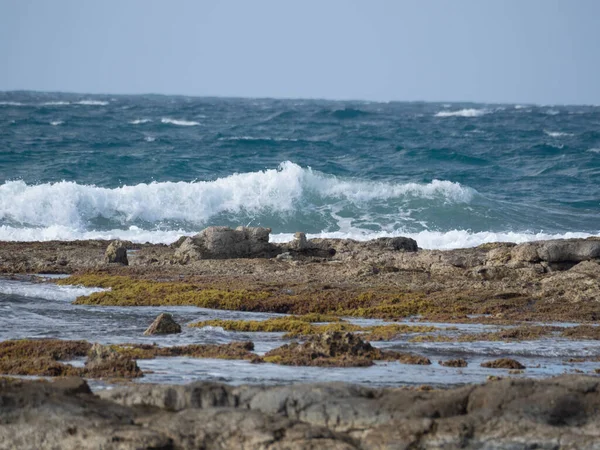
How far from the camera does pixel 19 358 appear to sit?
1326 centimetres

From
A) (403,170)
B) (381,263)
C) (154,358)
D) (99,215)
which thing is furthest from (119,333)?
(403,170)

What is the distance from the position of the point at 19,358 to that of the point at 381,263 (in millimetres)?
12454

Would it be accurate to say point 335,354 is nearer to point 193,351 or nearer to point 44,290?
point 193,351

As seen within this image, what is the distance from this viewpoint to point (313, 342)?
14031mm

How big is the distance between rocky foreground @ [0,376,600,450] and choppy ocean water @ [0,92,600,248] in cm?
2384

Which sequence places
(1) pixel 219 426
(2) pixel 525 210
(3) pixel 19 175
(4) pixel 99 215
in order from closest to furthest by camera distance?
(1) pixel 219 426 → (4) pixel 99 215 → (2) pixel 525 210 → (3) pixel 19 175

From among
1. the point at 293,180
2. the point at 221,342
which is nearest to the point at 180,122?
the point at 293,180

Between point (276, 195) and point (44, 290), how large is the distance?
2222cm

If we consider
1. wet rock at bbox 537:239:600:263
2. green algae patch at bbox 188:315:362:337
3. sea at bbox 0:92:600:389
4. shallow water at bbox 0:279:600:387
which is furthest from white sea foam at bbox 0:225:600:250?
green algae patch at bbox 188:315:362:337

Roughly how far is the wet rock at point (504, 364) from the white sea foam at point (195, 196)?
25.8 meters

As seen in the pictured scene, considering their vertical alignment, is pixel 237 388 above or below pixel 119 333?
above

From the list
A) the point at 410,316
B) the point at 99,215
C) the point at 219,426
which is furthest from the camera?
the point at 99,215

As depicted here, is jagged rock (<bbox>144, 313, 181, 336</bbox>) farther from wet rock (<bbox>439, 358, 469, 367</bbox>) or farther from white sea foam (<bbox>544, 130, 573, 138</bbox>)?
white sea foam (<bbox>544, 130, 573, 138</bbox>)

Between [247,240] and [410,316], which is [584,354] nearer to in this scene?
[410,316]
